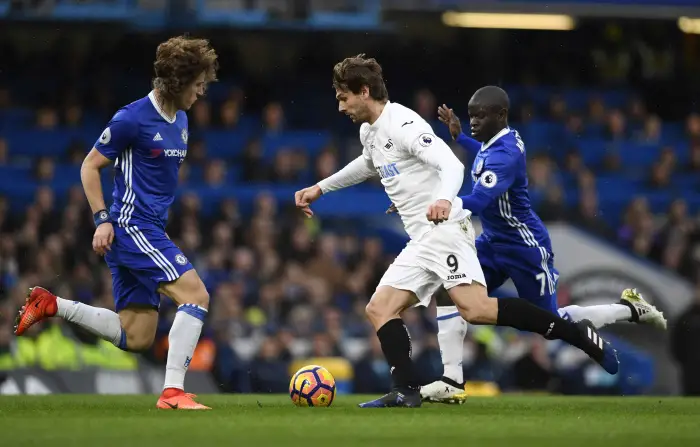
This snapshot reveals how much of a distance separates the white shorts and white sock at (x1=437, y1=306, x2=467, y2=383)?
559mm

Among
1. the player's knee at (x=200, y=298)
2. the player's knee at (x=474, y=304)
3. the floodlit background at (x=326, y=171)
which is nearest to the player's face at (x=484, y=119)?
the player's knee at (x=474, y=304)

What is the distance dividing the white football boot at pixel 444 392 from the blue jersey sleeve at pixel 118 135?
2551mm

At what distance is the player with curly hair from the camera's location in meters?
7.65

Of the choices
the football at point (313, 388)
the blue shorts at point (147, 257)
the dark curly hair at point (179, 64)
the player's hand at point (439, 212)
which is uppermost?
the dark curly hair at point (179, 64)

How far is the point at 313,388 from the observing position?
8.12 m

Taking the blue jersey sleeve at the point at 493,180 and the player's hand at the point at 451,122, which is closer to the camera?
the blue jersey sleeve at the point at 493,180

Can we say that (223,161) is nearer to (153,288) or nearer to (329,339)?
(329,339)

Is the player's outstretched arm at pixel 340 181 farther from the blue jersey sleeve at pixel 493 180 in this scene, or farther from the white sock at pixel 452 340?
the white sock at pixel 452 340

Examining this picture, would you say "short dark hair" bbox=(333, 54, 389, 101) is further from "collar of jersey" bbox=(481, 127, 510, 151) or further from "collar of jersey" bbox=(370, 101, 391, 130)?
"collar of jersey" bbox=(481, 127, 510, 151)

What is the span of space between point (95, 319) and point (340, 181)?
1.88 meters

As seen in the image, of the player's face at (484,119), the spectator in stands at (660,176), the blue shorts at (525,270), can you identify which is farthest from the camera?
the spectator in stands at (660,176)

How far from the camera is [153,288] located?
786cm

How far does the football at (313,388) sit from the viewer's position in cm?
813

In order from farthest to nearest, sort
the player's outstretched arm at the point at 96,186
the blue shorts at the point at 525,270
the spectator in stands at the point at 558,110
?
the spectator in stands at the point at 558,110 → the blue shorts at the point at 525,270 → the player's outstretched arm at the point at 96,186
